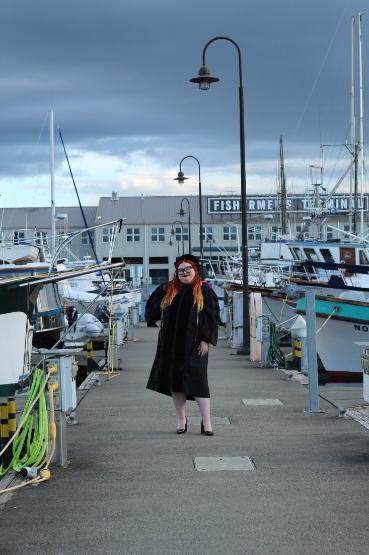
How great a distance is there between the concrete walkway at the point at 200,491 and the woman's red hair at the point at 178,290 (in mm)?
1445

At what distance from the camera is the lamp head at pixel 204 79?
81.9ft

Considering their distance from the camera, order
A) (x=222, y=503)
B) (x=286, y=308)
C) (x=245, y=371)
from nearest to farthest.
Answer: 1. (x=222, y=503)
2. (x=245, y=371)
3. (x=286, y=308)

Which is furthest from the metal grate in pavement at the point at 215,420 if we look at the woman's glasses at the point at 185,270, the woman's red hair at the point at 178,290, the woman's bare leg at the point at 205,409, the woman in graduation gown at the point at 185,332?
the woman's glasses at the point at 185,270

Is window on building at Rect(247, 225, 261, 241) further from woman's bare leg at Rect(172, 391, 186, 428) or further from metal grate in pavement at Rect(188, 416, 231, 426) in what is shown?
woman's bare leg at Rect(172, 391, 186, 428)

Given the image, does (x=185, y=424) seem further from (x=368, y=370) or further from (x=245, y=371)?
(x=245, y=371)

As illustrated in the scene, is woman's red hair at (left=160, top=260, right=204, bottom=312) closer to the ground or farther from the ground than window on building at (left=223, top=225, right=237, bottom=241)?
closer to the ground

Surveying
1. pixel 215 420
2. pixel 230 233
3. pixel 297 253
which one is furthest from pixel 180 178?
pixel 230 233

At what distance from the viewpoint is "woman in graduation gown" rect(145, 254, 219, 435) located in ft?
36.6

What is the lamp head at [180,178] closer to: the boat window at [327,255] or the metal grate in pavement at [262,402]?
the boat window at [327,255]

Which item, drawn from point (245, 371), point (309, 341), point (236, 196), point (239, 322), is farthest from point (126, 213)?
point (309, 341)

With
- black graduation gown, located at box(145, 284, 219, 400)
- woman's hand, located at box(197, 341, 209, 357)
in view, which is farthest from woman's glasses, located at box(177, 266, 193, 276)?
woman's hand, located at box(197, 341, 209, 357)

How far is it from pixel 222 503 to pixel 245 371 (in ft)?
42.4

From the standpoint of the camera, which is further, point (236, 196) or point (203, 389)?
point (236, 196)

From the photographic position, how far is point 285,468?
31.0 ft
